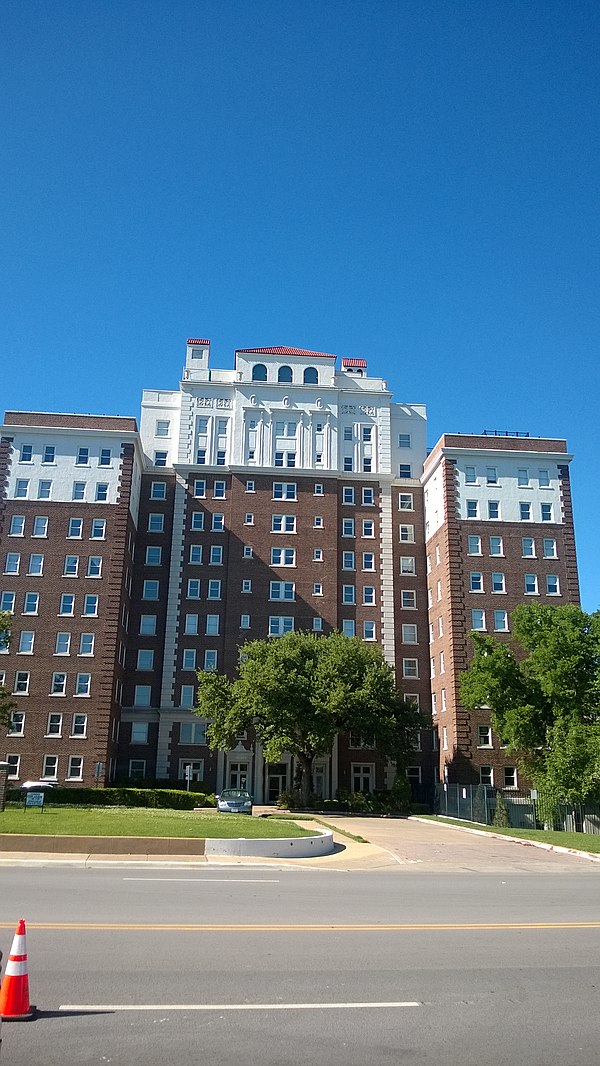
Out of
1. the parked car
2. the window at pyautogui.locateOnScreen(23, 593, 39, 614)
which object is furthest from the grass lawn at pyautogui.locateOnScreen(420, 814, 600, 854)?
the window at pyautogui.locateOnScreen(23, 593, 39, 614)

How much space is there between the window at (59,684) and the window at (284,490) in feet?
69.4

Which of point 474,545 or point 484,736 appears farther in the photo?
point 474,545

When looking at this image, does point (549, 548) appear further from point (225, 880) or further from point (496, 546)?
point (225, 880)

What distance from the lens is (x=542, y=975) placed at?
31.9 feet

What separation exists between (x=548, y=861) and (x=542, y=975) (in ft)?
61.3

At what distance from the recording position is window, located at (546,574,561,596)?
5862 centimetres

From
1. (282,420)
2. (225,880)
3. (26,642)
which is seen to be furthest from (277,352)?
(225,880)

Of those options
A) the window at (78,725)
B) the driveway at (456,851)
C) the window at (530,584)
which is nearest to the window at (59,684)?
the window at (78,725)

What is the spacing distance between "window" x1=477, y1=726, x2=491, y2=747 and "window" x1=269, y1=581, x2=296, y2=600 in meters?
16.8

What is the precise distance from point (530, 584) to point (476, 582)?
3.97 m

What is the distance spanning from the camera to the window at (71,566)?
187 ft

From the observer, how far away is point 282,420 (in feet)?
220

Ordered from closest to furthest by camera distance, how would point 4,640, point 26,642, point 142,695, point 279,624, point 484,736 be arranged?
1. point 4,640
2. point 484,736
3. point 26,642
4. point 142,695
5. point 279,624

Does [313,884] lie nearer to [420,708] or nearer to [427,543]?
[420,708]
